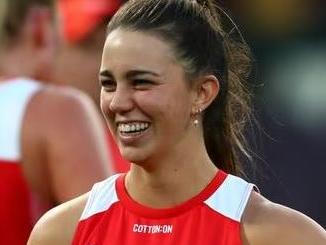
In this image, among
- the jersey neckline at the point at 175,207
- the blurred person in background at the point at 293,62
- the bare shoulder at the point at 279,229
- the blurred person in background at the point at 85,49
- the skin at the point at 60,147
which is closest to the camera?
the bare shoulder at the point at 279,229

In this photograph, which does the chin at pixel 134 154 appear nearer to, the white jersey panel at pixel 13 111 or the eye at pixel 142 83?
the eye at pixel 142 83

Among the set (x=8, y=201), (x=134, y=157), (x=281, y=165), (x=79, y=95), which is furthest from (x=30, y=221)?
(x=281, y=165)

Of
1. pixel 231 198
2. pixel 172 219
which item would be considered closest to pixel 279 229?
pixel 231 198

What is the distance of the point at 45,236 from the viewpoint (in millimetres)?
3828

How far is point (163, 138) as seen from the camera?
11.9ft

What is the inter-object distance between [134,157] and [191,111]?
222mm

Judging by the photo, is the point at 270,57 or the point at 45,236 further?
the point at 270,57

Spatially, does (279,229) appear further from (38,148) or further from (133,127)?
(38,148)

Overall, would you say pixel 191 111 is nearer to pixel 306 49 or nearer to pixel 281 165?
pixel 281 165

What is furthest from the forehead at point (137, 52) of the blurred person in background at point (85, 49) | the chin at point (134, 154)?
the blurred person in background at point (85, 49)

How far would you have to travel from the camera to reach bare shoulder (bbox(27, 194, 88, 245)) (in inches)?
149

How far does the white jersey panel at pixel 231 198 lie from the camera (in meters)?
3.63

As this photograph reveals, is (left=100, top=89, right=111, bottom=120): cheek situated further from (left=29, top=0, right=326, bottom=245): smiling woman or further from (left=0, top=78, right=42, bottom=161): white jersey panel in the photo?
(left=0, top=78, right=42, bottom=161): white jersey panel

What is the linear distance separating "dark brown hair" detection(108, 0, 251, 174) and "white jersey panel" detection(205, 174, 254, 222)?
0.64 ft
